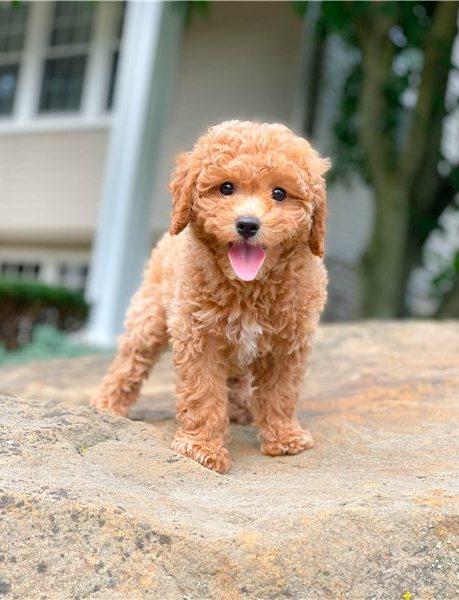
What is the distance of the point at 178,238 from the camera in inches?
157

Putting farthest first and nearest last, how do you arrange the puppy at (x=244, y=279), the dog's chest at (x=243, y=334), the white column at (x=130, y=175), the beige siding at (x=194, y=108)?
the beige siding at (x=194, y=108) → the white column at (x=130, y=175) → the dog's chest at (x=243, y=334) → the puppy at (x=244, y=279)

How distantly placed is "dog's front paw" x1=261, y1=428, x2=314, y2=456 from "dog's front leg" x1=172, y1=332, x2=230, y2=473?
24cm

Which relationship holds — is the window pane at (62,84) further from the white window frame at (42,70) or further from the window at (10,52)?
the window at (10,52)

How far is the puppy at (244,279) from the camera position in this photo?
3102 millimetres

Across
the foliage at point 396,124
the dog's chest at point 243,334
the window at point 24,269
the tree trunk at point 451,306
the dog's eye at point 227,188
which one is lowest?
the window at point 24,269

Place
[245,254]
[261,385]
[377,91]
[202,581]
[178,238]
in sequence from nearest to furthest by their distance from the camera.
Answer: [202,581]
[245,254]
[261,385]
[178,238]
[377,91]

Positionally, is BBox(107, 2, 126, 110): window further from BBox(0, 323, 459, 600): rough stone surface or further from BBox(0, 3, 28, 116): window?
BBox(0, 323, 459, 600): rough stone surface

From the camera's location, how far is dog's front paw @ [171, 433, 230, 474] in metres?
3.25

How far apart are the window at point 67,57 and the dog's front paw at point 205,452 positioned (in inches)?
441

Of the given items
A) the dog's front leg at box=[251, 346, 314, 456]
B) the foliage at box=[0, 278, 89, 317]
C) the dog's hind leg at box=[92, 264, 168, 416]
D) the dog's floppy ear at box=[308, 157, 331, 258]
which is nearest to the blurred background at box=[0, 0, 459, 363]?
the foliage at box=[0, 278, 89, 317]

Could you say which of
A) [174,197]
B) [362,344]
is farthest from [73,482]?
[362,344]

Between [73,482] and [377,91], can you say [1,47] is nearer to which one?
[377,91]

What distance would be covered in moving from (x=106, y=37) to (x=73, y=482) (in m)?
11.7

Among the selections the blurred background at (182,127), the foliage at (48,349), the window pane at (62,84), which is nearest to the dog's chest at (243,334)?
the foliage at (48,349)
